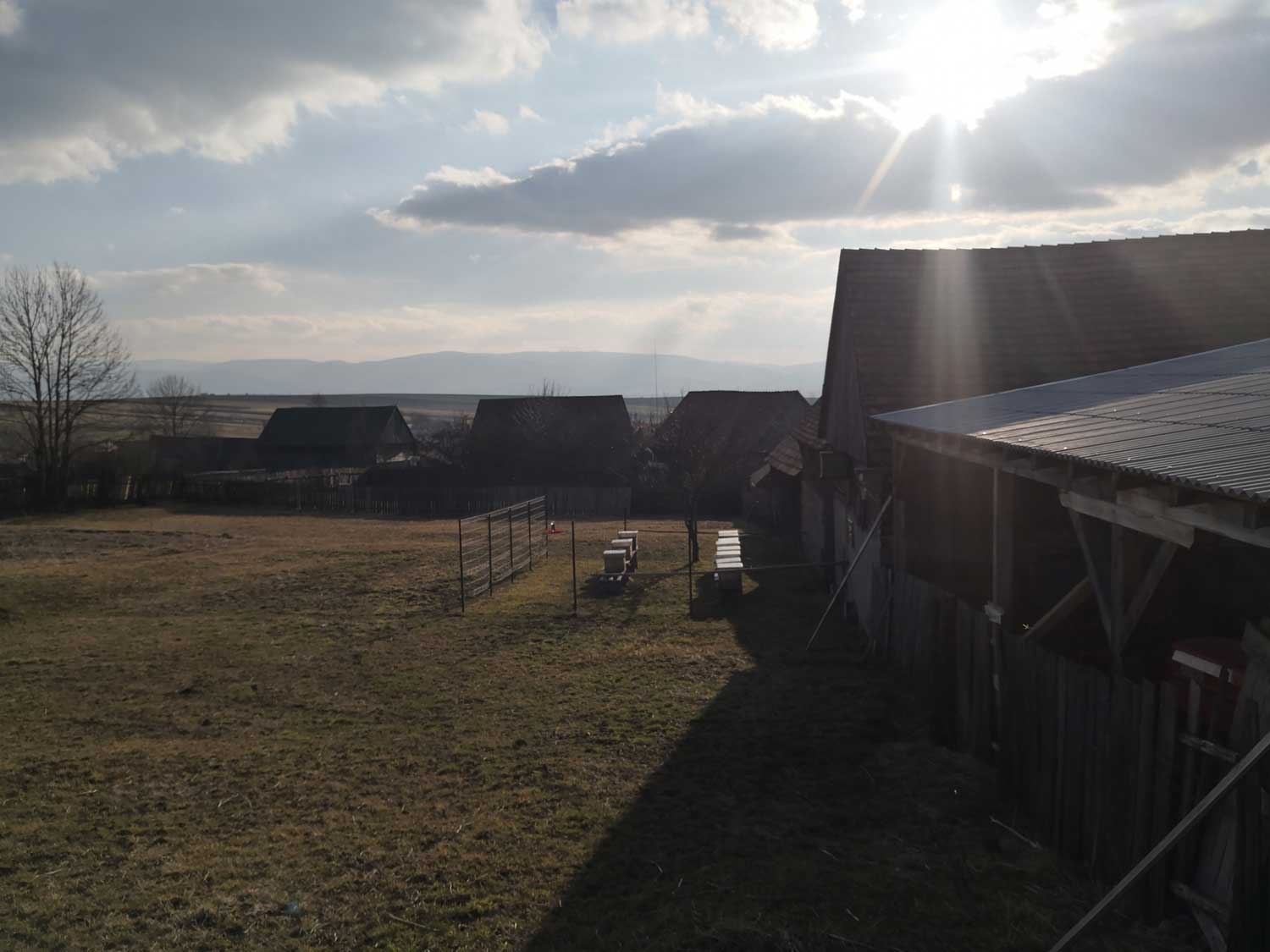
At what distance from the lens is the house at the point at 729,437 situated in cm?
3384

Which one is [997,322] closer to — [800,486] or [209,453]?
[800,486]

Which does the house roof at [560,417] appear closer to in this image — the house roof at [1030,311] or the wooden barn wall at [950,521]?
the house roof at [1030,311]

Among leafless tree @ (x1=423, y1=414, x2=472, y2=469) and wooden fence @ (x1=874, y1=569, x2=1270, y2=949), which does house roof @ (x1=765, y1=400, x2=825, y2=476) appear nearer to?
wooden fence @ (x1=874, y1=569, x2=1270, y2=949)

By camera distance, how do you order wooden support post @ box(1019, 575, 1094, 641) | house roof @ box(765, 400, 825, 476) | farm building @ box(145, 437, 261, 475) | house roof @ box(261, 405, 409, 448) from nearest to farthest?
wooden support post @ box(1019, 575, 1094, 641) < house roof @ box(765, 400, 825, 476) < farm building @ box(145, 437, 261, 475) < house roof @ box(261, 405, 409, 448)

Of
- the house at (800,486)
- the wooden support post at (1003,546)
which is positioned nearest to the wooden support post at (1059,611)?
the wooden support post at (1003,546)

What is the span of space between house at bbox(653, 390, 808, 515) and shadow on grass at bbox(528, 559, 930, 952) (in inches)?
756

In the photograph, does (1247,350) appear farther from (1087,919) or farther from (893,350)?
(1087,919)

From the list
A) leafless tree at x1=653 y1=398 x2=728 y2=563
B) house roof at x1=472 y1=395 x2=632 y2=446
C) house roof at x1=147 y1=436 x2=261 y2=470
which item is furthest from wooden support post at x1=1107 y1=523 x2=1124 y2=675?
house roof at x1=147 y1=436 x2=261 y2=470

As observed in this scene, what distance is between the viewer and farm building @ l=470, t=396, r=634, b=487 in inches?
1676

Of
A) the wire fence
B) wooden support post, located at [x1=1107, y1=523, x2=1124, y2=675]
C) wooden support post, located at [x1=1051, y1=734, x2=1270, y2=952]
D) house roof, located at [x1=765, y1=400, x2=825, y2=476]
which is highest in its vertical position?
house roof, located at [x1=765, y1=400, x2=825, y2=476]

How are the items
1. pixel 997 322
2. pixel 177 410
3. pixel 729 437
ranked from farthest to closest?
pixel 177 410 < pixel 729 437 < pixel 997 322

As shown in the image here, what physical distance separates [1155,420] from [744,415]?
125ft

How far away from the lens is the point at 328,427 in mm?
62875

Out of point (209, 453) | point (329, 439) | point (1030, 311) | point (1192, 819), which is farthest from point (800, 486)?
point (209, 453)
